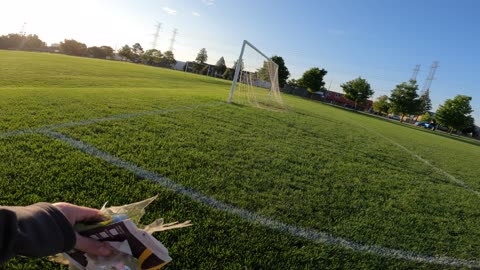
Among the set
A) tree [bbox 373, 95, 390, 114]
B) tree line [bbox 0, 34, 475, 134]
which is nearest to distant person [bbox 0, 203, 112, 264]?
tree line [bbox 0, 34, 475, 134]

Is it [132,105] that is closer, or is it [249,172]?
[249,172]

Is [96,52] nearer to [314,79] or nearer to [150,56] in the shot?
[150,56]

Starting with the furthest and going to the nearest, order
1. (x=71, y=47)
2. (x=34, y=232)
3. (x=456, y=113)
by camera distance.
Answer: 1. (x=71, y=47)
2. (x=456, y=113)
3. (x=34, y=232)

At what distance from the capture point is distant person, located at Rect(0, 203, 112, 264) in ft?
2.73

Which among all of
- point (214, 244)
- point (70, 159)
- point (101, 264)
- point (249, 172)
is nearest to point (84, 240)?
point (101, 264)

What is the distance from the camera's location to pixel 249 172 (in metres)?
3.97

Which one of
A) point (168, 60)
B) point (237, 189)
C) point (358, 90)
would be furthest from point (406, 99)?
point (168, 60)

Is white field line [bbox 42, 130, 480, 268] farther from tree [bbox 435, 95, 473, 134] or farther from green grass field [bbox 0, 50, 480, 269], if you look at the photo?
tree [bbox 435, 95, 473, 134]

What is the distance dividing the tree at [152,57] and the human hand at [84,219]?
80355 millimetres

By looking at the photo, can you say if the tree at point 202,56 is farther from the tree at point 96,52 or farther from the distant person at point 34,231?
the distant person at point 34,231

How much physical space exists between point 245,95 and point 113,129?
41.4 ft

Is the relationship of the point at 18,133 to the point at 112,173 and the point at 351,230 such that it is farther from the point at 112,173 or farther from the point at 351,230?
the point at 351,230

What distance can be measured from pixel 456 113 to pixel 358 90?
52.7 ft

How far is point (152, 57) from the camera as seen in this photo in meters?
77.1
